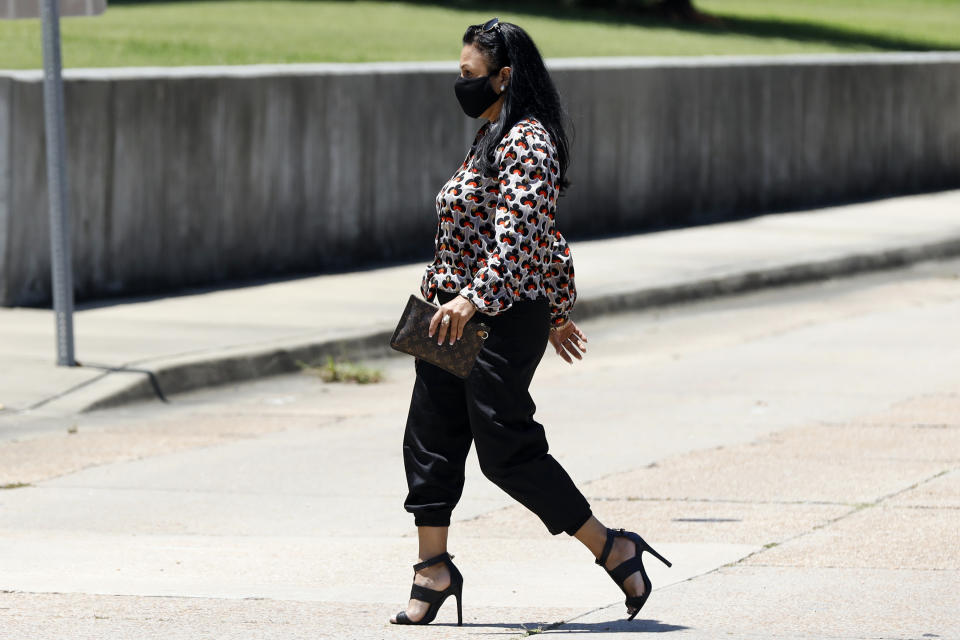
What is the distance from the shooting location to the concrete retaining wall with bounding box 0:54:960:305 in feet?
43.3

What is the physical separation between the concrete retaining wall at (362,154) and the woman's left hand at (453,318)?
7.95 m

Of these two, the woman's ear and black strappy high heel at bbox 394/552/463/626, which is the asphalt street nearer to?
black strappy high heel at bbox 394/552/463/626

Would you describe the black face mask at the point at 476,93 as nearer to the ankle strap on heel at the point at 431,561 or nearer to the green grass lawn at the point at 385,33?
the ankle strap on heel at the point at 431,561

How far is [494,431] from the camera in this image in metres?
5.40

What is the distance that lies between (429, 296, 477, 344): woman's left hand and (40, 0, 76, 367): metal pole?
224 inches

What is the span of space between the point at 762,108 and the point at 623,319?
6.82 meters

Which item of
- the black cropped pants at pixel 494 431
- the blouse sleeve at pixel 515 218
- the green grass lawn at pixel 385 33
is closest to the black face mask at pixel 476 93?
the blouse sleeve at pixel 515 218

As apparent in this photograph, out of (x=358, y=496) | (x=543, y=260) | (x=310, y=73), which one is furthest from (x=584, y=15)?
(x=543, y=260)

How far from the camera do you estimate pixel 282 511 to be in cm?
769

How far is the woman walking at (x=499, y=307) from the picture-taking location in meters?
5.27

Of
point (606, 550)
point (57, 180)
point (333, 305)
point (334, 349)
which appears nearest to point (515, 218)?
point (606, 550)

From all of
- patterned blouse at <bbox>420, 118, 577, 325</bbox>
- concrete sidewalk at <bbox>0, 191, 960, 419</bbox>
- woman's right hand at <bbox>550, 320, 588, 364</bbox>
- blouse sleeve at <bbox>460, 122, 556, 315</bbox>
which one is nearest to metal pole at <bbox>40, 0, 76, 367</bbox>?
concrete sidewalk at <bbox>0, 191, 960, 419</bbox>

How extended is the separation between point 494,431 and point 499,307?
1.24 ft

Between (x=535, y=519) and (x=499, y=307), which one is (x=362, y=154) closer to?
(x=535, y=519)
